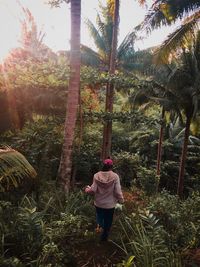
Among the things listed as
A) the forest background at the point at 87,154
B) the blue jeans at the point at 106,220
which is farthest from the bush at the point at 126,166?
the blue jeans at the point at 106,220

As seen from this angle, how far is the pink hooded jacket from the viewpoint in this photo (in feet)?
18.5

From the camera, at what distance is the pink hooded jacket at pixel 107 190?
5633 mm

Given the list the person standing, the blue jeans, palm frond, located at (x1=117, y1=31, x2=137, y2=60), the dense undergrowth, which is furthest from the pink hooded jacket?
palm frond, located at (x1=117, y1=31, x2=137, y2=60)

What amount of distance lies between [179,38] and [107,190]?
311 inches

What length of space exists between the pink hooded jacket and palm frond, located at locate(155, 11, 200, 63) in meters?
7.25

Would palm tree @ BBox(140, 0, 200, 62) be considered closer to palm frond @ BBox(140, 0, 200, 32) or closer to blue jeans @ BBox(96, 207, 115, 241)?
palm frond @ BBox(140, 0, 200, 32)

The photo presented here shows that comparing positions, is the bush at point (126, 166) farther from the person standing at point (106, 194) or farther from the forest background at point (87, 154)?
the person standing at point (106, 194)

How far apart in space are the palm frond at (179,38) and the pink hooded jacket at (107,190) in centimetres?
725

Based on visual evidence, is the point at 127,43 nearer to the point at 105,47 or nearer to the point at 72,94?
the point at 105,47

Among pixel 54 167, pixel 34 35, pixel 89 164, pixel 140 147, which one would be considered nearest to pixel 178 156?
pixel 140 147

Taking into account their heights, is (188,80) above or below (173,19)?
below

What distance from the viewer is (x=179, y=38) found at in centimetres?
1138

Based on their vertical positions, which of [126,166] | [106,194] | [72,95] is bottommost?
[126,166]

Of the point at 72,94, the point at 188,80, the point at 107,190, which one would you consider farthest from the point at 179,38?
the point at 107,190
